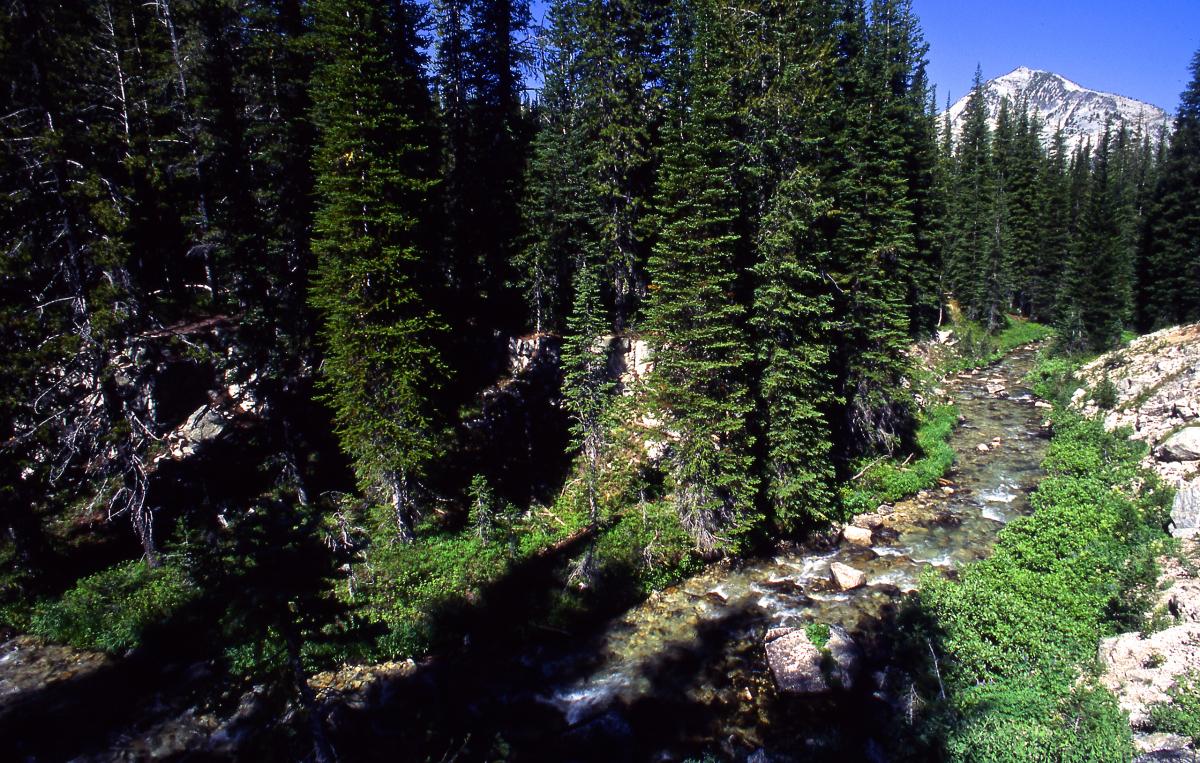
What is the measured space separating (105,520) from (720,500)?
71.5ft

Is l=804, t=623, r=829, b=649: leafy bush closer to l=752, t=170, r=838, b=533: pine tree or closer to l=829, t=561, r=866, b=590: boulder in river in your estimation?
l=829, t=561, r=866, b=590: boulder in river

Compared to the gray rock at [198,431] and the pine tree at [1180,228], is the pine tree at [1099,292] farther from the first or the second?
the gray rock at [198,431]

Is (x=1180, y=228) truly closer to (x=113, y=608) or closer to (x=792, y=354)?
(x=792, y=354)

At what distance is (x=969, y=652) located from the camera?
13.3 metres

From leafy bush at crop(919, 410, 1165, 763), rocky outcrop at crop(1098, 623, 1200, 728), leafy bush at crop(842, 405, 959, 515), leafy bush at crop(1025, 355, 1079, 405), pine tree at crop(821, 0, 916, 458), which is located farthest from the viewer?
leafy bush at crop(1025, 355, 1079, 405)

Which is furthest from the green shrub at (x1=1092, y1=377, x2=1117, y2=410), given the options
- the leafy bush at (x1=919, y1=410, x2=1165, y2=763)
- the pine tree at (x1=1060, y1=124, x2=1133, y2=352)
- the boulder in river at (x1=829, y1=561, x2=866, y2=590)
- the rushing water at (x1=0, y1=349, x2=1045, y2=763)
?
the boulder in river at (x1=829, y1=561, x2=866, y2=590)

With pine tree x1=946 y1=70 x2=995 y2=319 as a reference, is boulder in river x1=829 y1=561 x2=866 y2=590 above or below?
below

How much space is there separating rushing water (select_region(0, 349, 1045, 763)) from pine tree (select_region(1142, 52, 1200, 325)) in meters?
36.6

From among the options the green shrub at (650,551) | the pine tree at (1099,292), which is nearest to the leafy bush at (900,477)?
the green shrub at (650,551)

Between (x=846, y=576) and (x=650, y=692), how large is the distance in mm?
8007

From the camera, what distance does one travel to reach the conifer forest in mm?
13297

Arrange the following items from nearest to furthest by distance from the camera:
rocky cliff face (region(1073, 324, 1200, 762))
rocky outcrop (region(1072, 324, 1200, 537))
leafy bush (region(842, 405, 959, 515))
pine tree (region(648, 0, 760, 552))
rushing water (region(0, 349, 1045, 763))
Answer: rocky cliff face (region(1073, 324, 1200, 762))
rushing water (region(0, 349, 1045, 763))
pine tree (region(648, 0, 760, 552))
rocky outcrop (region(1072, 324, 1200, 537))
leafy bush (region(842, 405, 959, 515))

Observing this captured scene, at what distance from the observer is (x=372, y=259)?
17781mm

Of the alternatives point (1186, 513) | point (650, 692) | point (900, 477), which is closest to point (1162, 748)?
point (650, 692)
